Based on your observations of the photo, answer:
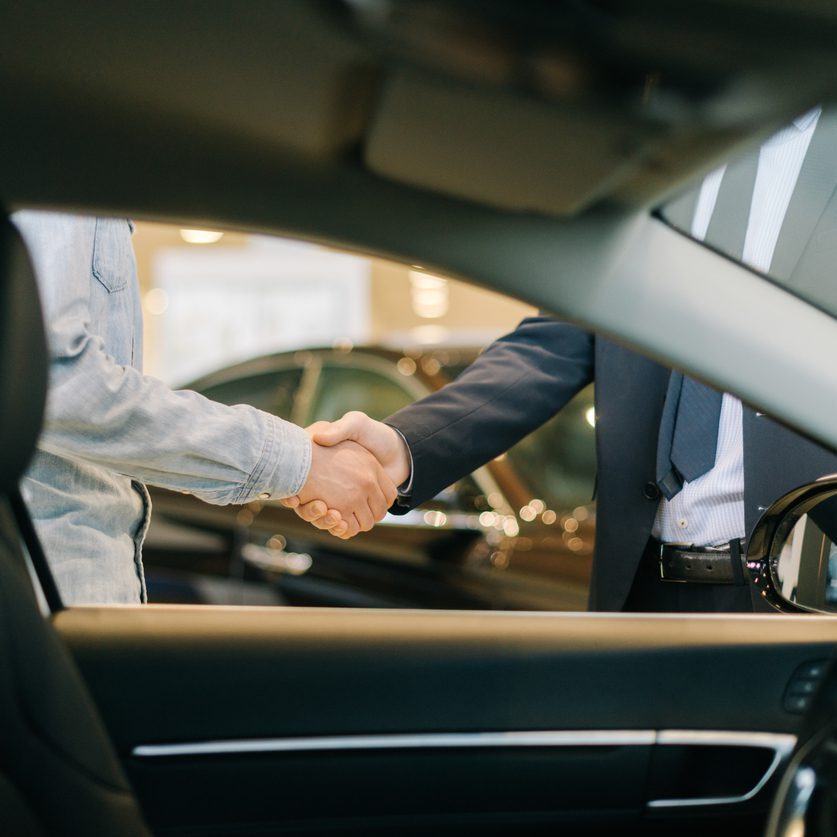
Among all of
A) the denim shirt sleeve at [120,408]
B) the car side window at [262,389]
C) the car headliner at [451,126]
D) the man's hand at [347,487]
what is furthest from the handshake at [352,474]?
the car side window at [262,389]

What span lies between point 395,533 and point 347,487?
1.40 metres

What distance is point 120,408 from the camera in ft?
4.52

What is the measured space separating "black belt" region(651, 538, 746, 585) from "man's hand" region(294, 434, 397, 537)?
0.47 metres

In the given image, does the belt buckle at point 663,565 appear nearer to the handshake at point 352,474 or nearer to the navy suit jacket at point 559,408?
the navy suit jacket at point 559,408

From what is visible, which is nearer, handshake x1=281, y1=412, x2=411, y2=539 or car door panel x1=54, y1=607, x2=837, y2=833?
car door panel x1=54, y1=607, x2=837, y2=833

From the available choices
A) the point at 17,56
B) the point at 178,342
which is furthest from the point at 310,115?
the point at 178,342

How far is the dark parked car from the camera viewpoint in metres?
2.80

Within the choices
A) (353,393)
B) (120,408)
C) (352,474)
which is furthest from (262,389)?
(120,408)

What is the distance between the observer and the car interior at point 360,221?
30.4 inches

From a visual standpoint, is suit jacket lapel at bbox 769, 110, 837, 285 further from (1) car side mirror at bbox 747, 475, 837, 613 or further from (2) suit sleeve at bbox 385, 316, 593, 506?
(2) suit sleeve at bbox 385, 316, 593, 506

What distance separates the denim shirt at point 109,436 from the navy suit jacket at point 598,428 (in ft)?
1.03

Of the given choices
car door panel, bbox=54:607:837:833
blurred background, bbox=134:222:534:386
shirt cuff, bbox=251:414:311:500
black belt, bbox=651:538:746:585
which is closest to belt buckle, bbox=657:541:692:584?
black belt, bbox=651:538:746:585

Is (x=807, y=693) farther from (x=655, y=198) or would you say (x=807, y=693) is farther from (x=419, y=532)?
(x=419, y=532)

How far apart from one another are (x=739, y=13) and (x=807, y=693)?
108cm
